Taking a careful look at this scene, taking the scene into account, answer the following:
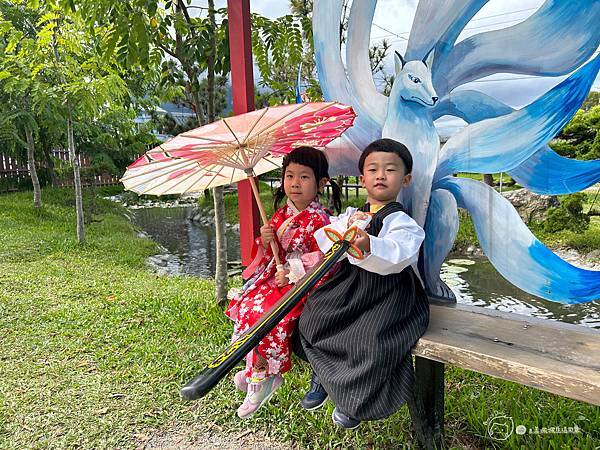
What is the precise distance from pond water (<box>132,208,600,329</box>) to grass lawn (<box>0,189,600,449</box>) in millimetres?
772

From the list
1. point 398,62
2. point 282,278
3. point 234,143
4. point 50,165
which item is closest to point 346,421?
Result: point 282,278

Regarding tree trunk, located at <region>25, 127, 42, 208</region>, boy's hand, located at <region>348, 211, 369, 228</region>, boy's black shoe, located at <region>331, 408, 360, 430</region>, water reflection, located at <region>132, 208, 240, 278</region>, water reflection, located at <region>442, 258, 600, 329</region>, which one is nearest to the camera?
boy's black shoe, located at <region>331, 408, 360, 430</region>

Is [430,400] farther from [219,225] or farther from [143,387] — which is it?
[219,225]

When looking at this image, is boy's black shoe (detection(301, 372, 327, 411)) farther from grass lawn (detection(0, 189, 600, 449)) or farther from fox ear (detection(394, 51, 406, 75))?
fox ear (detection(394, 51, 406, 75))

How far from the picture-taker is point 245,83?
295 cm

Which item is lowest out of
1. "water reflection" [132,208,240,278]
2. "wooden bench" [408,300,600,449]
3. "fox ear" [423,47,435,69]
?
"water reflection" [132,208,240,278]

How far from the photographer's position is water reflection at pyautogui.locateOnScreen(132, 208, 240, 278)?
775cm

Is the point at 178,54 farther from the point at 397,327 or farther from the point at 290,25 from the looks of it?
the point at 397,327

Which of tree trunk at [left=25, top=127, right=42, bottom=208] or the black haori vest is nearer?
the black haori vest

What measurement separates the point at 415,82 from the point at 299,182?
69 centimetres

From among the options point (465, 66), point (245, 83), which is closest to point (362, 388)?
point (465, 66)

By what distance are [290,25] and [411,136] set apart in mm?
1927

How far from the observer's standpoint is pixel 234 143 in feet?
7.10

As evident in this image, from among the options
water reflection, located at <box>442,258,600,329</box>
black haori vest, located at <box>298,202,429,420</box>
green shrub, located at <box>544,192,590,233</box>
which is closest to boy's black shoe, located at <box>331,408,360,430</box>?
black haori vest, located at <box>298,202,429,420</box>
